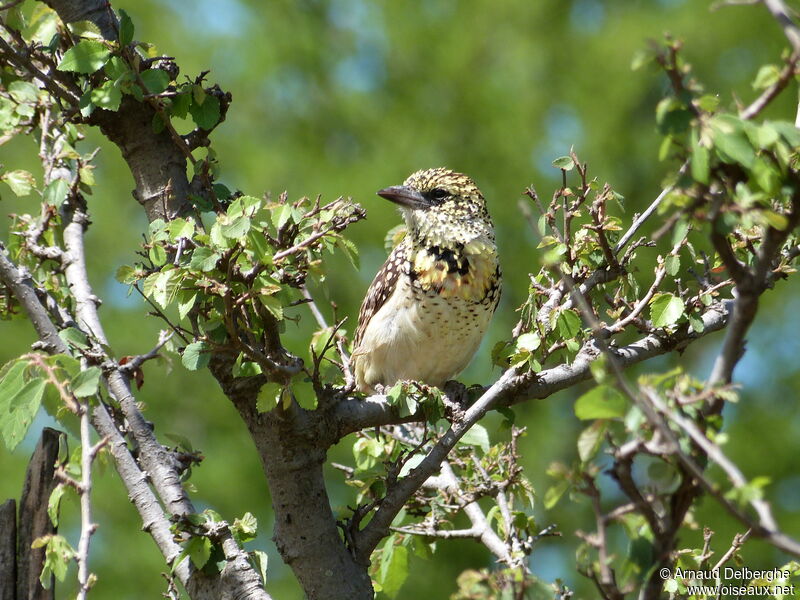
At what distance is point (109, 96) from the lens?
9.85 feet

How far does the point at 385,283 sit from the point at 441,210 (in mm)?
456

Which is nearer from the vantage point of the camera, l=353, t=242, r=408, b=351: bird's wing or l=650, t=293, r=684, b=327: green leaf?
l=650, t=293, r=684, b=327: green leaf

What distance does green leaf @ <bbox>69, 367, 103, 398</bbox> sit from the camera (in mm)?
2545

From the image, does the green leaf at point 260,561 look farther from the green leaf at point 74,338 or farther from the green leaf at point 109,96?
the green leaf at point 109,96

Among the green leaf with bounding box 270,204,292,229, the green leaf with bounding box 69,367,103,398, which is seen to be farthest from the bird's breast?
the green leaf with bounding box 69,367,103,398

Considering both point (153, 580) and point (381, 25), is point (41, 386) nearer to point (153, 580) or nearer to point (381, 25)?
point (153, 580)

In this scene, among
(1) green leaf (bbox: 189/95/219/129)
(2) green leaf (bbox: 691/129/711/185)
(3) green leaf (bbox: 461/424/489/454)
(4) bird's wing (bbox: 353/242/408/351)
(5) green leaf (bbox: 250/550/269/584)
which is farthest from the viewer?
(4) bird's wing (bbox: 353/242/408/351)

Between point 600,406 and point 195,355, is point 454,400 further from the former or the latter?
point 600,406

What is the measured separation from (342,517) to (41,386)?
1.18 metres

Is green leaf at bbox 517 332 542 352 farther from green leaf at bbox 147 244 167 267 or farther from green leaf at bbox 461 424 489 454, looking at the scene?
green leaf at bbox 147 244 167 267

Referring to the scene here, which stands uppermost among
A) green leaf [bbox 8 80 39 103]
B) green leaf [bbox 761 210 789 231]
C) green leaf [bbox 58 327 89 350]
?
green leaf [bbox 8 80 39 103]

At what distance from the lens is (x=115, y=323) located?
1039 centimetres

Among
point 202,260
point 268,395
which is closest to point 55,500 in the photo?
point 268,395

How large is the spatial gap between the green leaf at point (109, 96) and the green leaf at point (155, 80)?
9 cm
